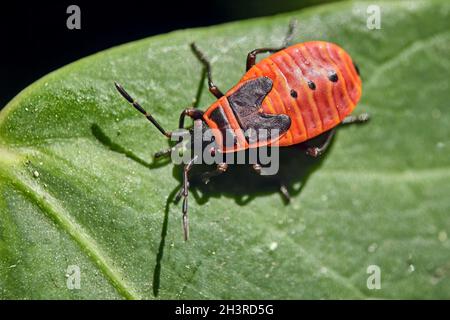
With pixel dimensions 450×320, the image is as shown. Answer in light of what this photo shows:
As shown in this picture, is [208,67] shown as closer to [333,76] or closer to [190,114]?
[190,114]

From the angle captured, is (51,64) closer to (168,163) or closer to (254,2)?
(168,163)

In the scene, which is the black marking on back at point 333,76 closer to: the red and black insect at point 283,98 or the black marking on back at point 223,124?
the red and black insect at point 283,98

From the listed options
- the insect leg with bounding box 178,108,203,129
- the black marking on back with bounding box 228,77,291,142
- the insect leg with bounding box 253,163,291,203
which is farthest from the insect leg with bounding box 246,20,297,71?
the insect leg with bounding box 253,163,291,203

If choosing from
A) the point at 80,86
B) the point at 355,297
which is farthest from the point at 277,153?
the point at 80,86

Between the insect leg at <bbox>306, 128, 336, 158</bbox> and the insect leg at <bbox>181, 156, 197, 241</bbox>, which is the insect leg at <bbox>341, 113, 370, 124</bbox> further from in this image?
the insect leg at <bbox>181, 156, 197, 241</bbox>

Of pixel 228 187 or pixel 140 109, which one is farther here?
pixel 228 187

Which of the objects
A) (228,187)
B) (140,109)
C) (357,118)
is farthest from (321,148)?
(140,109)

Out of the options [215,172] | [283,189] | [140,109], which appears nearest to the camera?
[140,109]

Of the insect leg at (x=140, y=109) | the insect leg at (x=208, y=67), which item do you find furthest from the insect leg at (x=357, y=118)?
the insect leg at (x=140, y=109)
